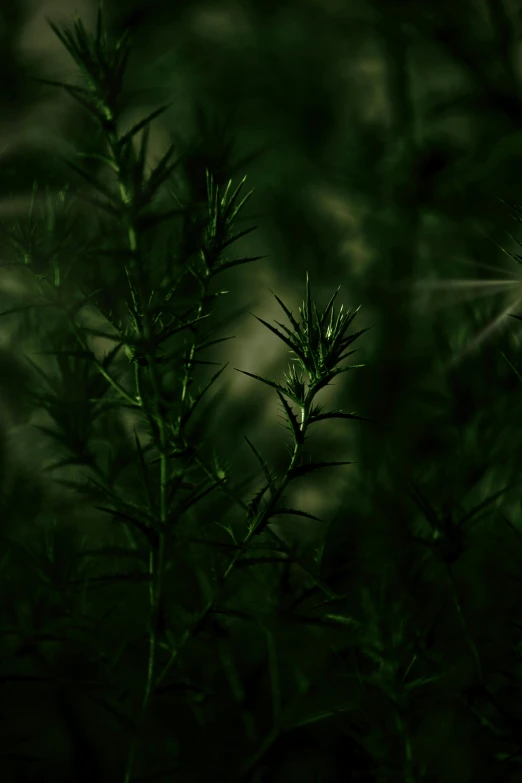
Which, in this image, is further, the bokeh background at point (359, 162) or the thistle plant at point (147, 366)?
the bokeh background at point (359, 162)

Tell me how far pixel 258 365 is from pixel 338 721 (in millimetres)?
Result: 250

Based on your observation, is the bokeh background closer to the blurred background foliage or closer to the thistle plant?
the blurred background foliage

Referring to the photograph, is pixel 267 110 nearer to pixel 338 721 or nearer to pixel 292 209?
pixel 292 209

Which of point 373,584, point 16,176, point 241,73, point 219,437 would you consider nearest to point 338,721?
point 373,584

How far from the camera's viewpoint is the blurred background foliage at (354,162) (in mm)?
453

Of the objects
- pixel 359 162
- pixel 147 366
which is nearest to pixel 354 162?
pixel 359 162

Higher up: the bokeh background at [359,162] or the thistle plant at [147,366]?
the bokeh background at [359,162]

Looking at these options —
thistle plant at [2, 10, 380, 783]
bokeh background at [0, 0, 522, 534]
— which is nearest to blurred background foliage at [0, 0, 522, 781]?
bokeh background at [0, 0, 522, 534]

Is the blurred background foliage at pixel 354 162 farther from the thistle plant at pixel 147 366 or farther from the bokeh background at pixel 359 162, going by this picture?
the thistle plant at pixel 147 366

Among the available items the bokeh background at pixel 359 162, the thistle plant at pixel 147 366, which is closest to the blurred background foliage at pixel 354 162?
the bokeh background at pixel 359 162

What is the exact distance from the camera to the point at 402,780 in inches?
11.3

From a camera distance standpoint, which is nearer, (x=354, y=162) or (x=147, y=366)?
(x=147, y=366)

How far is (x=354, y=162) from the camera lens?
0.51 metres

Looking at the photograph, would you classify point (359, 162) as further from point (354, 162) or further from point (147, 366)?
point (147, 366)
